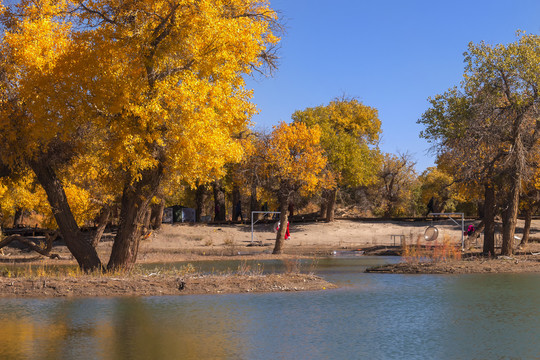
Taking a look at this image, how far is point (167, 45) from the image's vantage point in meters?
22.3

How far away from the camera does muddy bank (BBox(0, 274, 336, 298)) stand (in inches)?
794

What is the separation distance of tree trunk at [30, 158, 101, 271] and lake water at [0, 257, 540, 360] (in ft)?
18.8

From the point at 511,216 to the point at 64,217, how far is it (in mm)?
21309

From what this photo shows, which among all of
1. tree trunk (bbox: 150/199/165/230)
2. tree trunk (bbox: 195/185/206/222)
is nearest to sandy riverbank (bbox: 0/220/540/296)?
tree trunk (bbox: 150/199/165/230)

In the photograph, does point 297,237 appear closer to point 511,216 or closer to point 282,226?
point 282,226

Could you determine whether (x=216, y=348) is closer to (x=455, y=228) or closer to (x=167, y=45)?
(x=167, y=45)

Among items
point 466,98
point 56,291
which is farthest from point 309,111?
point 56,291

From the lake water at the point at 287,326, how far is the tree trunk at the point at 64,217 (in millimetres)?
5734

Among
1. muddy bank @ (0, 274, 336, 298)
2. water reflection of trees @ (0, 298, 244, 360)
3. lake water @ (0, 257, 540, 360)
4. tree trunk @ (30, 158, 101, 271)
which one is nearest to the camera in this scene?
water reflection of trees @ (0, 298, 244, 360)

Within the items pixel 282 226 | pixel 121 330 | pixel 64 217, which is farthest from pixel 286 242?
pixel 121 330

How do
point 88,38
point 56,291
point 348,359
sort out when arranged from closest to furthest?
1. point 348,359
2. point 56,291
3. point 88,38

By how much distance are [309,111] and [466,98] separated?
1282 inches

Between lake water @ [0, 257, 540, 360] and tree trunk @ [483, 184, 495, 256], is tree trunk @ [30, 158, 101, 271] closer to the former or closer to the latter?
lake water @ [0, 257, 540, 360]

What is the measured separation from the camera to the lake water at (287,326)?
12375 millimetres
